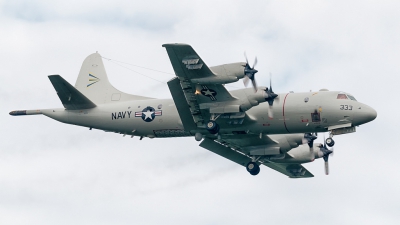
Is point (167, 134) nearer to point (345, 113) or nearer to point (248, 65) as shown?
point (248, 65)

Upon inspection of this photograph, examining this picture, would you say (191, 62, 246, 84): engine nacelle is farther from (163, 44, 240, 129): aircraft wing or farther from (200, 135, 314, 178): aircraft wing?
(200, 135, 314, 178): aircraft wing

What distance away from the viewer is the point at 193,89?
43.9 meters

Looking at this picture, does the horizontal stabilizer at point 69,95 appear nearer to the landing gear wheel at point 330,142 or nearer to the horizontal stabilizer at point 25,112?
the horizontal stabilizer at point 25,112

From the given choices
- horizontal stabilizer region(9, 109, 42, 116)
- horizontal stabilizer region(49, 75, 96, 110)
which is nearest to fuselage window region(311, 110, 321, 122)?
horizontal stabilizer region(49, 75, 96, 110)

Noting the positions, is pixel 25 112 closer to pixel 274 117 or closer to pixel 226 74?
pixel 226 74

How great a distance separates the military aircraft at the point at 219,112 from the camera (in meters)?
43.0

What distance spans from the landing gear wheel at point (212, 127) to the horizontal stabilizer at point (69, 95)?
8.32 meters

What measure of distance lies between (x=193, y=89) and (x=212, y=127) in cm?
243

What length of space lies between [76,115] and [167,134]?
5.98 meters

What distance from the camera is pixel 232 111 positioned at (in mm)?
43906

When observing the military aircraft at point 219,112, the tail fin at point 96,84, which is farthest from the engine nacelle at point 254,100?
the tail fin at point 96,84

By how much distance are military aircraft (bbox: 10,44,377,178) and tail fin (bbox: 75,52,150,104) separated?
0.30 ft

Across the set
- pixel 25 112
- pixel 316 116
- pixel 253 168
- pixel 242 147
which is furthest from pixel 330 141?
pixel 25 112

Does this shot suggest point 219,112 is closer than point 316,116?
Yes
